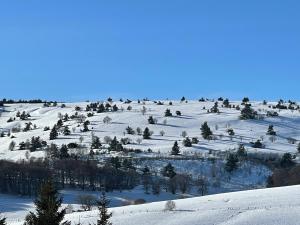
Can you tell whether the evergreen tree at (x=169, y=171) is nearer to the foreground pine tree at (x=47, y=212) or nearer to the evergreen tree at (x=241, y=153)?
the evergreen tree at (x=241, y=153)

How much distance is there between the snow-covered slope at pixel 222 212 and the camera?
6400 centimetres

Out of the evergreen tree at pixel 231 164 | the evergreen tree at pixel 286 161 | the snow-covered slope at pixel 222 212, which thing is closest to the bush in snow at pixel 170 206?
the snow-covered slope at pixel 222 212

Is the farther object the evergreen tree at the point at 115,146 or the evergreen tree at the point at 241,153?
the evergreen tree at the point at 115,146

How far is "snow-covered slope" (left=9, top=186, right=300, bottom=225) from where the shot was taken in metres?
64.0

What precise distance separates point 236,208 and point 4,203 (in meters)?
61.0

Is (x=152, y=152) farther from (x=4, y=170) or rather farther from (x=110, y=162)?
(x=4, y=170)

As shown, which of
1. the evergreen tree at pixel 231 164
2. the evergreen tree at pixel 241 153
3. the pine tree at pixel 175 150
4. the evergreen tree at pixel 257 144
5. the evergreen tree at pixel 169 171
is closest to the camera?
the evergreen tree at pixel 169 171

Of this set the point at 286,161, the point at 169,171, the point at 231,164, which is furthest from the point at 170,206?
the point at 286,161

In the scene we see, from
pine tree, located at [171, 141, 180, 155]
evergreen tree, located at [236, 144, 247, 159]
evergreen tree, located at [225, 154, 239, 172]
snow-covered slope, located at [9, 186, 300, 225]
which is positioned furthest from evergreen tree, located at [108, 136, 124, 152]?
snow-covered slope, located at [9, 186, 300, 225]

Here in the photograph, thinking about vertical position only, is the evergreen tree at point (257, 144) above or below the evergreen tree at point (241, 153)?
above

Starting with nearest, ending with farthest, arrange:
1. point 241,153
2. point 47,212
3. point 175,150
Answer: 1. point 47,212
2. point 241,153
3. point 175,150

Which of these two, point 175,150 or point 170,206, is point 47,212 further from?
point 175,150

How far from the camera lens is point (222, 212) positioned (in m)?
68.1

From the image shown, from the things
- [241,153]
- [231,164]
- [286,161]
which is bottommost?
[231,164]
